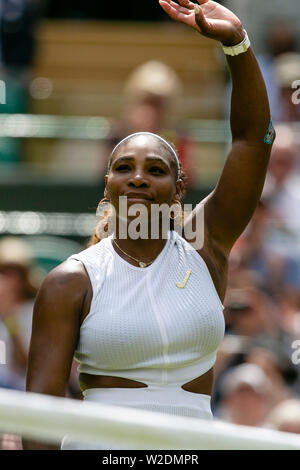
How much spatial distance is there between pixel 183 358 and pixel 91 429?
0.86 meters

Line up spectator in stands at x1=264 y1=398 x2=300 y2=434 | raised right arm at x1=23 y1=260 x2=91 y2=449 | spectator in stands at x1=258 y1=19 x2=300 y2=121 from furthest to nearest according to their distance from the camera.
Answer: spectator in stands at x1=258 y1=19 x2=300 y2=121
spectator in stands at x1=264 y1=398 x2=300 y2=434
raised right arm at x1=23 y1=260 x2=91 y2=449

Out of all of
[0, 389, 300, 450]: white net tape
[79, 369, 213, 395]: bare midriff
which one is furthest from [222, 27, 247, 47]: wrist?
[0, 389, 300, 450]: white net tape

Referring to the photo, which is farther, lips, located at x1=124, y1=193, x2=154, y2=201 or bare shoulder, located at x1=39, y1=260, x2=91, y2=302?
lips, located at x1=124, y1=193, x2=154, y2=201

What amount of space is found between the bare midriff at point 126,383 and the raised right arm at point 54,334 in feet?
0.24

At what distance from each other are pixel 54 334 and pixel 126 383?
0.23 metres

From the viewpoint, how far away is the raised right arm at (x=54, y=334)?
2.54 metres

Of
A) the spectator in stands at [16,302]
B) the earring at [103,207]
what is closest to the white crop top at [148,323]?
the earring at [103,207]

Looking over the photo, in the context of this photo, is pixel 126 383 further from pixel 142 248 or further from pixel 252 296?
pixel 252 296

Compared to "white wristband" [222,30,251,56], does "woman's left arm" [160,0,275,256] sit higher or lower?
lower

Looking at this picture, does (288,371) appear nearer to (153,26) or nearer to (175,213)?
(175,213)

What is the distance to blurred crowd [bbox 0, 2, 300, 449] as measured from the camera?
484 cm

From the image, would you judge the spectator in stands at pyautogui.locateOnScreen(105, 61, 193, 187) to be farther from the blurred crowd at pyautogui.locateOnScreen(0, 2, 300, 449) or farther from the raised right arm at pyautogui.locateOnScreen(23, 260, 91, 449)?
the raised right arm at pyautogui.locateOnScreen(23, 260, 91, 449)

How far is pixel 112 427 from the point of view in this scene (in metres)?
1.75

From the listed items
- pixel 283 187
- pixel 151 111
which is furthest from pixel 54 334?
pixel 283 187
